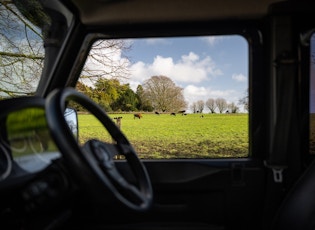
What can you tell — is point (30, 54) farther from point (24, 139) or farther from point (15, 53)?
point (24, 139)

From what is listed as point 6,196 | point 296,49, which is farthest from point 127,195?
point 296,49

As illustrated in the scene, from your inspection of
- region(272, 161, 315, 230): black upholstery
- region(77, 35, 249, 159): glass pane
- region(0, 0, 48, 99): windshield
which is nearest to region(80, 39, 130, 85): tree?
region(77, 35, 249, 159): glass pane

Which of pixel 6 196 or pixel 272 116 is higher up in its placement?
pixel 272 116

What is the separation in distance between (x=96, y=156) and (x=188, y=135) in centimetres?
100

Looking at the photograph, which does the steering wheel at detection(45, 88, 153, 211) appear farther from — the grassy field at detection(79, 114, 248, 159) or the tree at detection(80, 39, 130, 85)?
the tree at detection(80, 39, 130, 85)

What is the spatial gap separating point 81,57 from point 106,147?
0.82 metres

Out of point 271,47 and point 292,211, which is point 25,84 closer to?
point 271,47

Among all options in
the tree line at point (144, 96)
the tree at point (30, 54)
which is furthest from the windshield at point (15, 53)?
the tree line at point (144, 96)

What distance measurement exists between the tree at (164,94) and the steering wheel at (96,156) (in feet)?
2.32

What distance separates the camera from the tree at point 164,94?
215 cm

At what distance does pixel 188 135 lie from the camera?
2217 millimetres

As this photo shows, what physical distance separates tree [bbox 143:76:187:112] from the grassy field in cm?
5

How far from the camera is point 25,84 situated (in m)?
3.86

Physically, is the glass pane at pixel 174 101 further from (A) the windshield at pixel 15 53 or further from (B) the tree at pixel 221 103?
(A) the windshield at pixel 15 53
